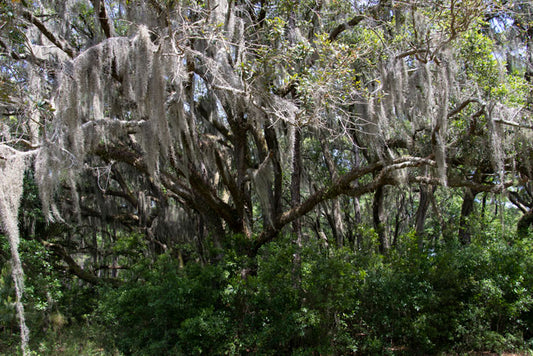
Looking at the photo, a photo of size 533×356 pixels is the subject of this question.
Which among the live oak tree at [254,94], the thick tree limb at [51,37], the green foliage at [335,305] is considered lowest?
the green foliage at [335,305]

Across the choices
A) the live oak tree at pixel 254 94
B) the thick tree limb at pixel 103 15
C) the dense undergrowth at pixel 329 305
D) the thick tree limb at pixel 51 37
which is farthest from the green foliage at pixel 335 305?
the thick tree limb at pixel 103 15

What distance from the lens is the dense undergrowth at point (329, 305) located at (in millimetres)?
5895

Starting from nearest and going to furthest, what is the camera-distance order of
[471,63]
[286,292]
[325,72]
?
1. [325,72]
2. [286,292]
3. [471,63]

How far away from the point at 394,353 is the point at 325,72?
430 cm

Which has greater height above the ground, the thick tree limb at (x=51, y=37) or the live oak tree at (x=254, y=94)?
the thick tree limb at (x=51, y=37)

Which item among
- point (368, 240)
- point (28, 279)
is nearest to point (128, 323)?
point (28, 279)

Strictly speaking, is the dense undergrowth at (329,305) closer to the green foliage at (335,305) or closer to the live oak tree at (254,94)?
the green foliage at (335,305)

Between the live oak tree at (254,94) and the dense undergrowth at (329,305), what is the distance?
107 centimetres

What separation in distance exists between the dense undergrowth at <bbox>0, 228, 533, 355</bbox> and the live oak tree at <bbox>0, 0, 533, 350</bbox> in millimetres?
1072

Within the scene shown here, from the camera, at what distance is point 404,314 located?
621 cm

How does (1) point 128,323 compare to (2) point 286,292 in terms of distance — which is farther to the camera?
(1) point 128,323

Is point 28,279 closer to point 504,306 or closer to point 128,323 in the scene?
point 128,323

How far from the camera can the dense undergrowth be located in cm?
589

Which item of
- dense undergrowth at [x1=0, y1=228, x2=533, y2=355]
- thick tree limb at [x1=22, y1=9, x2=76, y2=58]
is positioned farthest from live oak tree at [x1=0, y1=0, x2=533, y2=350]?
dense undergrowth at [x1=0, y1=228, x2=533, y2=355]
